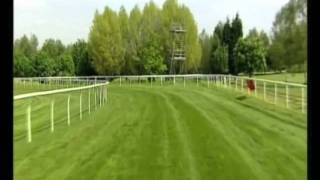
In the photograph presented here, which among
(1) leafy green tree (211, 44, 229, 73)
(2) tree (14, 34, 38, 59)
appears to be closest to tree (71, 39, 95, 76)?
(1) leafy green tree (211, 44, 229, 73)

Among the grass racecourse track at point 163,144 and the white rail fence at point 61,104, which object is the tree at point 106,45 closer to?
the white rail fence at point 61,104

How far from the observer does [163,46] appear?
911 centimetres

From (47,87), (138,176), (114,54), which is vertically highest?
(114,54)

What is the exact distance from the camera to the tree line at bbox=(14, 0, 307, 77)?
2283 mm

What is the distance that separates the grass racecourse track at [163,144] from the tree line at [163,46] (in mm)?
354

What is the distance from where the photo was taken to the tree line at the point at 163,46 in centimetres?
228

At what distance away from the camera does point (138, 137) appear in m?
5.51

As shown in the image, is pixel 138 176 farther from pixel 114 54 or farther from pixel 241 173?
pixel 114 54

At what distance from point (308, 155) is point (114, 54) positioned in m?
6.99

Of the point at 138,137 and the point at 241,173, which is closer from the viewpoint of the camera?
the point at 241,173

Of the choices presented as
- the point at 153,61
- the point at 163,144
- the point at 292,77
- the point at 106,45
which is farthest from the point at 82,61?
the point at 153,61

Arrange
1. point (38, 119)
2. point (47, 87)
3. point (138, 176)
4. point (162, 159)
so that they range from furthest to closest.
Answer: point (47, 87)
point (38, 119)
point (162, 159)
point (138, 176)

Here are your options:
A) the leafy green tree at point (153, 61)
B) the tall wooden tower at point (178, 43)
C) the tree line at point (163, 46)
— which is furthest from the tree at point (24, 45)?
the leafy green tree at point (153, 61)
